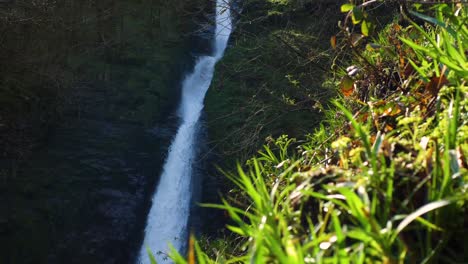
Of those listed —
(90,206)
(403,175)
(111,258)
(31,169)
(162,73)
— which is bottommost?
(111,258)

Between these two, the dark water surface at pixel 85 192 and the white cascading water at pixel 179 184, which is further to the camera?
the white cascading water at pixel 179 184

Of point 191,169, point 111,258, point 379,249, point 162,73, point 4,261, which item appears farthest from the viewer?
point 162,73

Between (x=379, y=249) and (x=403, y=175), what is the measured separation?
9.4 inches

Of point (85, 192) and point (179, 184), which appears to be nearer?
point (85, 192)

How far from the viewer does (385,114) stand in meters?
2.09

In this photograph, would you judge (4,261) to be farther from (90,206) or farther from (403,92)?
(403,92)

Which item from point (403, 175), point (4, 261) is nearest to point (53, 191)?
point (4, 261)

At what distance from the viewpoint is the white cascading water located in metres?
10.1

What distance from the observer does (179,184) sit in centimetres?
1130

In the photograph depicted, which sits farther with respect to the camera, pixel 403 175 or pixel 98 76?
pixel 98 76

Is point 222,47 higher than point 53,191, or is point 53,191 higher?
point 222,47

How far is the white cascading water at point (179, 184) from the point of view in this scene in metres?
10.1

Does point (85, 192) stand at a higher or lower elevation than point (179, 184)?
higher

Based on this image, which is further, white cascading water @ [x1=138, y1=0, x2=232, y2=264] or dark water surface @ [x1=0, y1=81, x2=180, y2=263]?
white cascading water @ [x1=138, y1=0, x2=232, y2=264]
